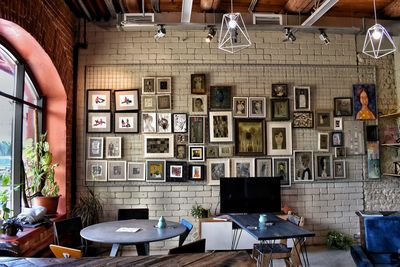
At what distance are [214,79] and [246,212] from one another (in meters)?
2.14

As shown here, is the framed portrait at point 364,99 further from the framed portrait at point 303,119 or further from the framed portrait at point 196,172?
the framed portrait at point 196,172

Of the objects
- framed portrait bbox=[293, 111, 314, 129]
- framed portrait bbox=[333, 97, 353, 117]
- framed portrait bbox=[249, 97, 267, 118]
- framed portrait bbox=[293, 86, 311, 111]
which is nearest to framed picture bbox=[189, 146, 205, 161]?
framed portrait bbox=[249, 97, 267, 118]

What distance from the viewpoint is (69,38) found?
489 cm

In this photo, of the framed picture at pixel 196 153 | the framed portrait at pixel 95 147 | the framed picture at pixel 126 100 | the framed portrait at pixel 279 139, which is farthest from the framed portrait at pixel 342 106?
the framed portrait at pixel 95 147

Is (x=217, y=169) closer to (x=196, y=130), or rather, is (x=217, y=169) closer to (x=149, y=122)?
(x=196, y=130)

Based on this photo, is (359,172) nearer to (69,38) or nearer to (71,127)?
(71,127)

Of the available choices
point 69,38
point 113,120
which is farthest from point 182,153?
point 69,38

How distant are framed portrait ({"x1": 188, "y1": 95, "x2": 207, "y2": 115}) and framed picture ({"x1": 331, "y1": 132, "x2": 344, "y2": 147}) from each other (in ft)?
7.02

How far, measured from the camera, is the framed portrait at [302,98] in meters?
5.31

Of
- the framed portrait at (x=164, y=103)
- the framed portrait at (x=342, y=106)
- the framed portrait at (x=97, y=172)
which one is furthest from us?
the framed portrait at (x=342, y=106)

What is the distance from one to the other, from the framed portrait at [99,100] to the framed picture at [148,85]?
56cm

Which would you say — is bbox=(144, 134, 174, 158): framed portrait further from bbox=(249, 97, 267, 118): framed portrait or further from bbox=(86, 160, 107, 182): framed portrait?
bbox=(249, 97, 267, 118): framed portrait

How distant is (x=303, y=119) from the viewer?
530 cm

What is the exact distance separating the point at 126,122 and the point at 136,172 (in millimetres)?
800
